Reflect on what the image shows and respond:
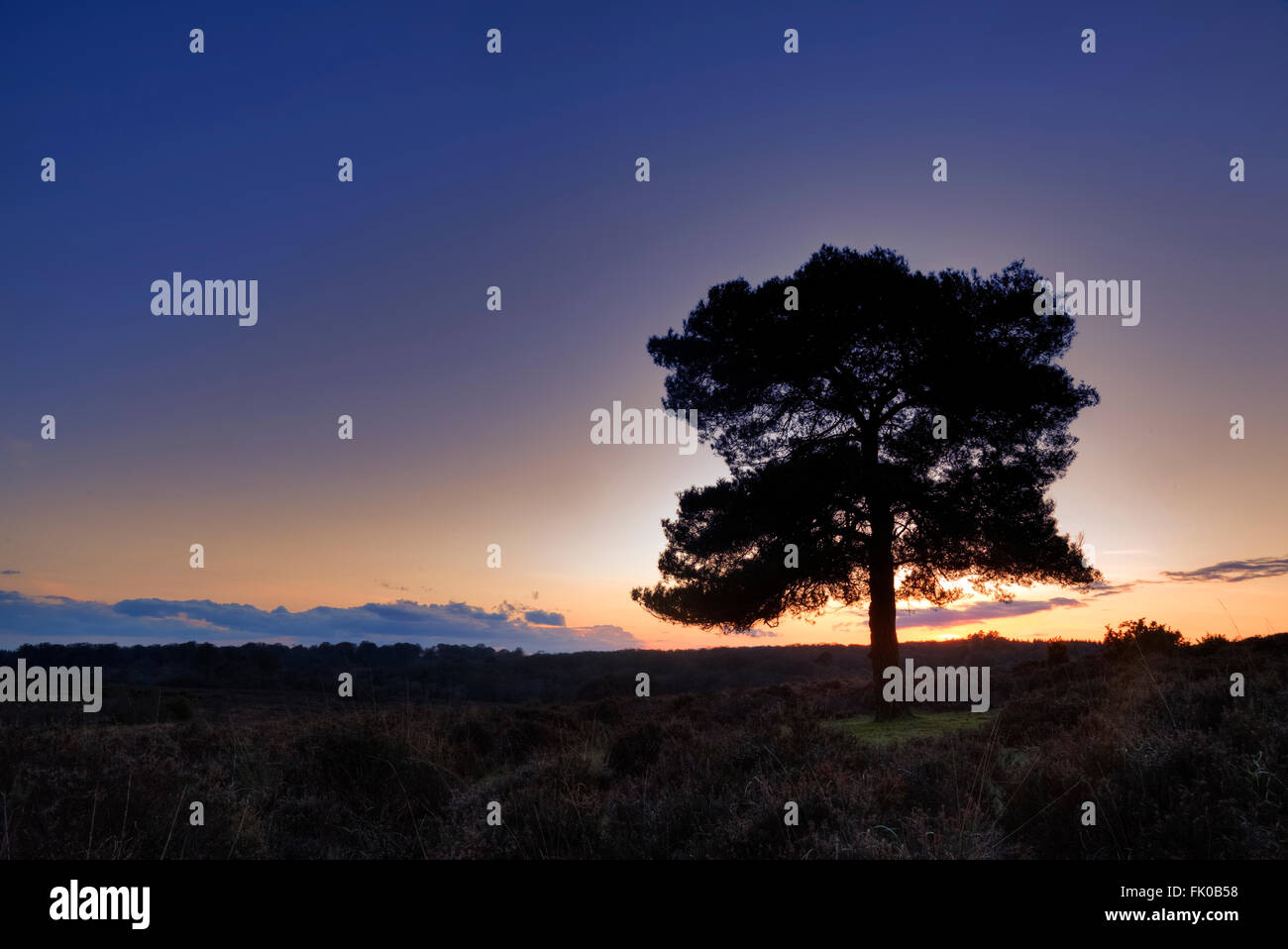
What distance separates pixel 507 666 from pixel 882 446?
4171 cm

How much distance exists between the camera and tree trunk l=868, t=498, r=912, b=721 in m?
18.7

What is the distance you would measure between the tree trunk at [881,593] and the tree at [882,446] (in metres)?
0.04

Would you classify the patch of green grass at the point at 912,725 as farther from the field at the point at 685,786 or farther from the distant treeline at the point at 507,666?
the distant treeline at the point at 507,666

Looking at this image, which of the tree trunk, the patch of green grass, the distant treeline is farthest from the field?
the distant treeline

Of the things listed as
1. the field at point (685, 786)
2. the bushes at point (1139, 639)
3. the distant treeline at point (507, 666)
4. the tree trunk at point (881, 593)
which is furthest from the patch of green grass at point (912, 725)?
the distant treeline at point (507, 666)

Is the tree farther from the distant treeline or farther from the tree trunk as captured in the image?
the distant treeline

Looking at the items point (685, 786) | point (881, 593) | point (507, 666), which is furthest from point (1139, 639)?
point (507, 666)

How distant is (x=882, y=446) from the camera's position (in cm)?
1931

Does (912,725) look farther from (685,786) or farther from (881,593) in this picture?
(685,786)

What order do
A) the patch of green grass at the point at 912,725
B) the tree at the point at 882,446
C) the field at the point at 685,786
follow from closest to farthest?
the field at the point at 685,786 → the patch of green grass at the point at 912,725 → the tree at the point at 882,446

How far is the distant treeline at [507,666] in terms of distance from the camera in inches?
1521

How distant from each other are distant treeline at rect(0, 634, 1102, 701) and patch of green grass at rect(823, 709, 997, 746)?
16.7 metres

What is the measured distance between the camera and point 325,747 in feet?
35.3
